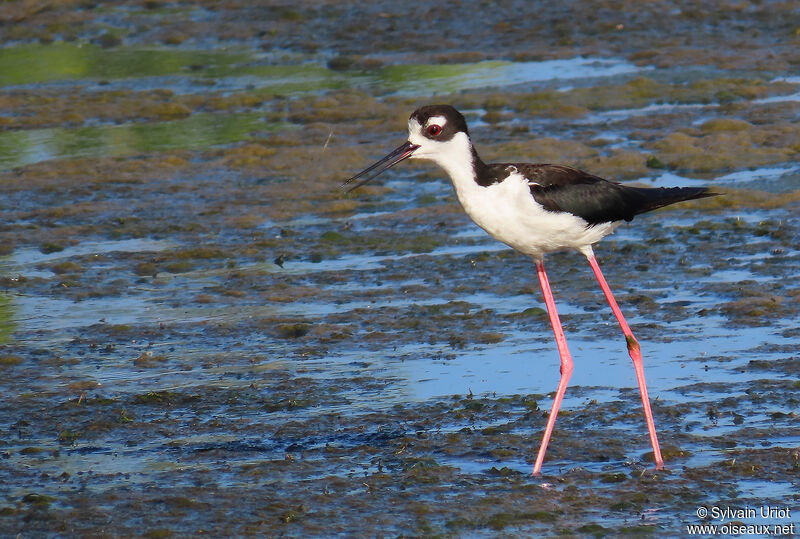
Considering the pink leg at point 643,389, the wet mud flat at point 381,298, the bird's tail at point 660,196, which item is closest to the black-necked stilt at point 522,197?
the pink leg at point 643,389

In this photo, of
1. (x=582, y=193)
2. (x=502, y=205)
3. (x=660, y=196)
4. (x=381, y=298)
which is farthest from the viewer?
(x=381, y=298)

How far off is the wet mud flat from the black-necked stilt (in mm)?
433

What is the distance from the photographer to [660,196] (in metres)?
6.12

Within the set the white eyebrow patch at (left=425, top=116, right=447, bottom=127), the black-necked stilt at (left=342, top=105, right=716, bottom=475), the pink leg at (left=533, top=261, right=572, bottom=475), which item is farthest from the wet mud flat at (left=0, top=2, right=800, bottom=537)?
the white eyebrow patch at (left=425, top=116, right=447, bottom=127)

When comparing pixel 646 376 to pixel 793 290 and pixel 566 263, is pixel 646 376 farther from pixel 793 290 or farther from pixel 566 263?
pixel 566 263

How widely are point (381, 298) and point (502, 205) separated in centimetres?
207

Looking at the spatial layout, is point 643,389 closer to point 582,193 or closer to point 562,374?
point 562,374

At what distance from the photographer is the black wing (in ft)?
18.5

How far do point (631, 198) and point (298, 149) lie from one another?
4.93m

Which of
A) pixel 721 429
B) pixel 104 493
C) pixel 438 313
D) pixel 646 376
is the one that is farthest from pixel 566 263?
pixel 104 493

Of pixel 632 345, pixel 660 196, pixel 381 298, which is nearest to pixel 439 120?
pixel 660 196

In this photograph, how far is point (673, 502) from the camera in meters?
4.89

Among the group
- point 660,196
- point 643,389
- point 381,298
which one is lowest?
point 381,298

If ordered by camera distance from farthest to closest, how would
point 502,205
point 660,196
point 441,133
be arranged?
point 660,196 < point 441,133 < point 502,205
